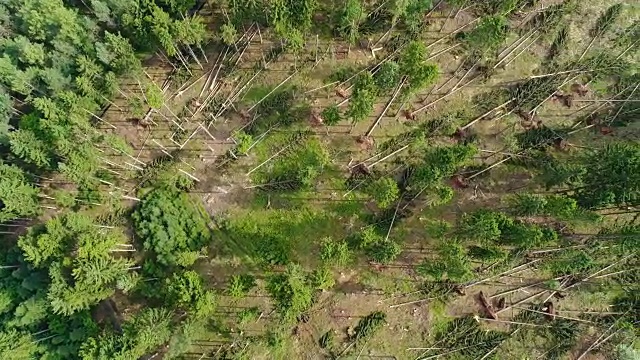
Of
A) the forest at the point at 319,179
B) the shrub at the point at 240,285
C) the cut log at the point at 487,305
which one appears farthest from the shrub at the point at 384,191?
the shrub at the point at 240,285

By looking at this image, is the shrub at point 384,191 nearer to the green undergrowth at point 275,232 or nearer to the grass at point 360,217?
the grass at point 360,217

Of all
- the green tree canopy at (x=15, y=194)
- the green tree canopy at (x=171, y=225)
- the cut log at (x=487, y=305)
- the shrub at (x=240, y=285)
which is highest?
the green tree canopy at (x=15, y=194)

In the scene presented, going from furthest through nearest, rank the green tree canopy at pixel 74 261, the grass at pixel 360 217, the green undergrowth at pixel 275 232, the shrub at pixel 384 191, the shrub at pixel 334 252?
the green undergrowth at pixel 275 232 < the grass at pixel 360 217 < the shrub at pixel 384 191 < the shrub at pixel 334 252 < the green tree canopy at pixel 74 261

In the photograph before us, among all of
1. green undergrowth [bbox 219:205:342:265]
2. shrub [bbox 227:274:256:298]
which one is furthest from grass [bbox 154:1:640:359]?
shrub [bbox 227:274:256:298]

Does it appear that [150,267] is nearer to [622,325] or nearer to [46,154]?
[46,154]

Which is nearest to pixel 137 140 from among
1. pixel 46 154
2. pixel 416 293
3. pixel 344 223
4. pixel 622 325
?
pixel 46 154

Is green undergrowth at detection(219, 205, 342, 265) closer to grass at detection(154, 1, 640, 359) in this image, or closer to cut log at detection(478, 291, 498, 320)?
grass at detection(154, 1, 640, 359)

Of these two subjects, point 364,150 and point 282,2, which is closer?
point 282,2

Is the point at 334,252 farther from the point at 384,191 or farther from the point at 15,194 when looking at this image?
the point at 15,194

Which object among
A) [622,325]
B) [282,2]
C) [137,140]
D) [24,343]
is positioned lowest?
[622,325]
